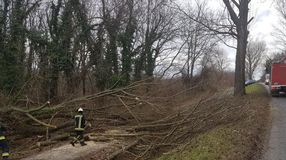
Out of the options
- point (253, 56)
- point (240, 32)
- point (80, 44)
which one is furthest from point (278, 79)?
point (253, 56)

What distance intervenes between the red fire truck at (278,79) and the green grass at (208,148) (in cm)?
1582

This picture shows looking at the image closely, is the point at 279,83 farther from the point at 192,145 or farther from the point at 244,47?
the point at 192,145

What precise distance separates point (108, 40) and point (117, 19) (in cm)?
177

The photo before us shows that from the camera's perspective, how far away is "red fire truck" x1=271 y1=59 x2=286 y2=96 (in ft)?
→ 85.5

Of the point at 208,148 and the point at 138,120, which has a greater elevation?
the point at 138,120

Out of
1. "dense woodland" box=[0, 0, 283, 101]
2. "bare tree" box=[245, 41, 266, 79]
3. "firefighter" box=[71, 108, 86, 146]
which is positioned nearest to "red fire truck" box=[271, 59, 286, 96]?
"dense woodland" box=[0, 0, 283, 101]

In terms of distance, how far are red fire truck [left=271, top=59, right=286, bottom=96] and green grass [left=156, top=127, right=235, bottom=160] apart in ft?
51.9

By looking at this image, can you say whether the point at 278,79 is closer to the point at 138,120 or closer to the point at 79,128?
the point at 138,120

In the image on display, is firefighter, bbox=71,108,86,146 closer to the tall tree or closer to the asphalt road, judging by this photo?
the asphalt road

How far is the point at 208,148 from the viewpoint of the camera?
9922mm

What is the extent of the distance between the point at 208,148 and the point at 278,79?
18.2 metres

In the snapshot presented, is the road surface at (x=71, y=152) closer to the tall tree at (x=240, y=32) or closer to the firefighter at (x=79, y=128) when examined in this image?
the firefighter at (x=79, y=128)

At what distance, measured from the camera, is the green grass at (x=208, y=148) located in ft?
30.1

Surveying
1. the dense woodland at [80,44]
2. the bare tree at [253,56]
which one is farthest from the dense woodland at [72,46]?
the bare tree at [253,56]
